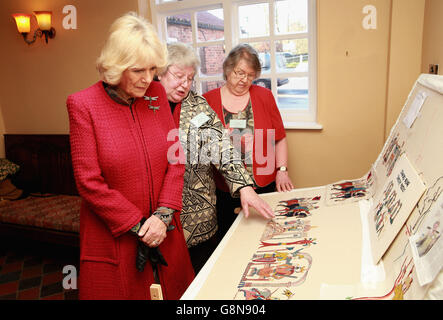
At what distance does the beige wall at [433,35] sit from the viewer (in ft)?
6.18

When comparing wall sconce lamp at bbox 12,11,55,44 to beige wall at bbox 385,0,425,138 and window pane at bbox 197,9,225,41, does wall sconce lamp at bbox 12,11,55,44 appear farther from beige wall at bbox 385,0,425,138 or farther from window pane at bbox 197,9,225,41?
beige wall at bbox 385,0,425,138

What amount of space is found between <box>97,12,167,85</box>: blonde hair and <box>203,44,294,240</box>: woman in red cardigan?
3.16 ft

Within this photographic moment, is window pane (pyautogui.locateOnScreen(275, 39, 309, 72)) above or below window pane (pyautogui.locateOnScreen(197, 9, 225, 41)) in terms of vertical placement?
below

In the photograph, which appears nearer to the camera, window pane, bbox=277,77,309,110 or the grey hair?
the grey hair

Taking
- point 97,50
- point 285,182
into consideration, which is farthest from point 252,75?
point 97,50

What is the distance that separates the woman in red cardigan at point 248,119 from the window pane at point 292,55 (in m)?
0.86

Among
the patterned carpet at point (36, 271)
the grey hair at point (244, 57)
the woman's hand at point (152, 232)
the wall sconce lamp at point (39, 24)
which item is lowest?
the patterned carpet at point (36, 271)

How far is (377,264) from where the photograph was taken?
1.07 meters

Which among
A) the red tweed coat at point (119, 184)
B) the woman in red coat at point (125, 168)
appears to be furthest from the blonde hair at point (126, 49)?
the red tweed coat at point (119, 184)

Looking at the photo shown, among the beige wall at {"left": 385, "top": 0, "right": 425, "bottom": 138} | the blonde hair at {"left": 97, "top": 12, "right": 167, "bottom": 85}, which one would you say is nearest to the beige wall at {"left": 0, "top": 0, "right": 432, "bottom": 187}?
the beige wall at {"left": 385, "top": 0, "right": 425, "bottom": 138}

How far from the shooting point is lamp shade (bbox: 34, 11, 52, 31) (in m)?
3.82

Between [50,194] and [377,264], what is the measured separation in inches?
154

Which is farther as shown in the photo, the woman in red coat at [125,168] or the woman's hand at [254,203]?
the woman's hand at [254,203]

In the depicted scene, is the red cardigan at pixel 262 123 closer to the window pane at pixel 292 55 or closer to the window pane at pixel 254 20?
the window pane at pixel 292 55
